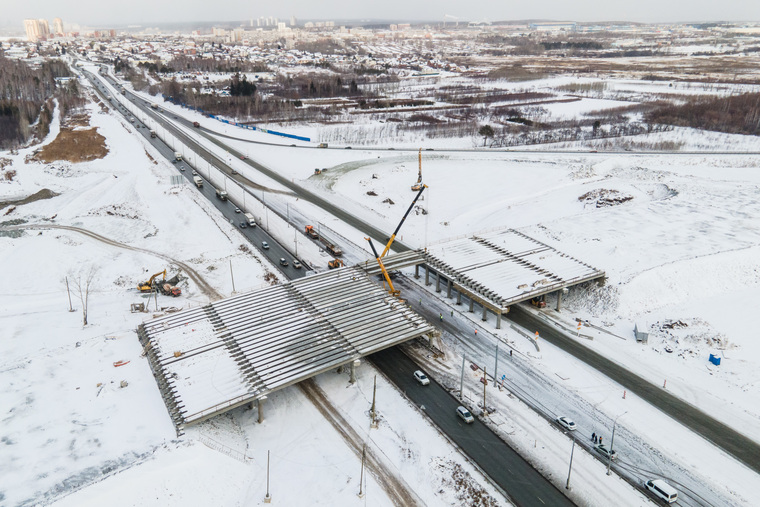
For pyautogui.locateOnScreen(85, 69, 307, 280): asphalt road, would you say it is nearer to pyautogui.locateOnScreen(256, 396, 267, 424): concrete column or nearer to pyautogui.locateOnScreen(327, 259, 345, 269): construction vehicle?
pyautogui.locateOnScreen(327, 259, 345, 269): construction vehicle

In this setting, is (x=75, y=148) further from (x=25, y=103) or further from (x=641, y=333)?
(x=641, y=333)

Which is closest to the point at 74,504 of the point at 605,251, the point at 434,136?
the point at 605,251

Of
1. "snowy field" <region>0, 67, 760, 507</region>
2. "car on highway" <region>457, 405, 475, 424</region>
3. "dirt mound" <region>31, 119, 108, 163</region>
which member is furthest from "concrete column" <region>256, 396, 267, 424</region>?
"dirt mound" <region>31, 119, 108, 163</region>

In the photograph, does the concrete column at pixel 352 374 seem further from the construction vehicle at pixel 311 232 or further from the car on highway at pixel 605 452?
the construction vehicle at pixel 311 232

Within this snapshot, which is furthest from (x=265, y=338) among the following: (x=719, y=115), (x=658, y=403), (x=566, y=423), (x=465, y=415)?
(x=719, y=115)

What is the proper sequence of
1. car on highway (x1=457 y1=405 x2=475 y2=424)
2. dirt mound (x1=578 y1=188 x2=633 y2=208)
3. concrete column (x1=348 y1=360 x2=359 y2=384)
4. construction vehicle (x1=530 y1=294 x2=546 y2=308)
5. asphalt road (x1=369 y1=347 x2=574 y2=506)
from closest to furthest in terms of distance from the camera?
asphalt road (x1=369 y1=347 x2=574 y2=506)
car on highway (x1=457 y1=405 x2=475 y2=424)
concrete column (x1=348 y1=360 x2=359 y2=384)
construction vehicle (x1=530 y1=294 x2=546 y2=308)
dirt mound (x1=578 y1=188 x2=633 y2=208)
